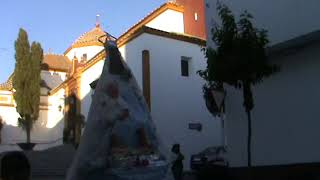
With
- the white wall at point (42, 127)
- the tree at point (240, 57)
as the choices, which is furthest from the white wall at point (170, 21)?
the tree at point (240, 57)

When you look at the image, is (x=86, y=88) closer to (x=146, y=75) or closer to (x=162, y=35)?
(x=162, y=35)

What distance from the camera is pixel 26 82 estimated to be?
38.3 metres

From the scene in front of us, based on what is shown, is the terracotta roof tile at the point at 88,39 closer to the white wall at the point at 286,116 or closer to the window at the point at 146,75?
the window at the point at 146,75

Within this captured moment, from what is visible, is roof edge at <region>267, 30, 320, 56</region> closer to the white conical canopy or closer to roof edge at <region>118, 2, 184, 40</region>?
the white conical canopy

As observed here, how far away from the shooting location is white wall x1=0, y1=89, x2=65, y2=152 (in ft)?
133

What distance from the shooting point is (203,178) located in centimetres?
432

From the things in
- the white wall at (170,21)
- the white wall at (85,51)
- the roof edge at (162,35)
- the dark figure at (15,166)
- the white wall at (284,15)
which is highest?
the white wall at (85,51)

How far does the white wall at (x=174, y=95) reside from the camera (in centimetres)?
2580

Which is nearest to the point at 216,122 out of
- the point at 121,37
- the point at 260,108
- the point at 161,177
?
the point at 121,37

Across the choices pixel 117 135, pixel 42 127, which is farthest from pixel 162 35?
pixel 117 135

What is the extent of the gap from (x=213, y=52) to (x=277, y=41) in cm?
243

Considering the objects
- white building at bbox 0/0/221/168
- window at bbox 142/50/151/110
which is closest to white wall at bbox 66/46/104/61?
white building at bbox 0/0/221/168

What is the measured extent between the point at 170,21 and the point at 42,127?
1633 centimetres

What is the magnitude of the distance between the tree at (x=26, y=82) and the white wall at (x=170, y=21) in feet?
37.5
